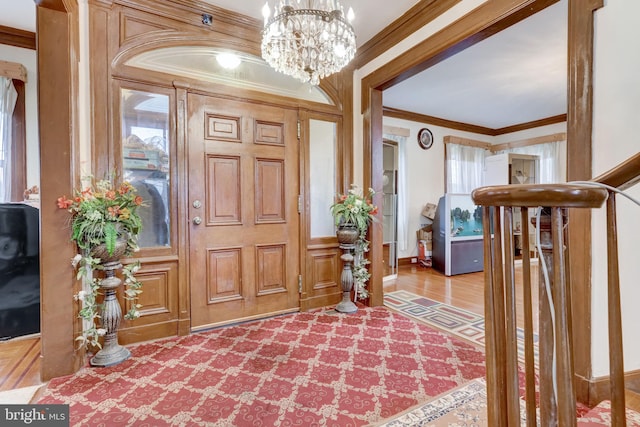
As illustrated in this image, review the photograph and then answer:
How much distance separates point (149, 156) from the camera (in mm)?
2572

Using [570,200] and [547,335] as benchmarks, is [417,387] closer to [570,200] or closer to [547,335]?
[547,335]

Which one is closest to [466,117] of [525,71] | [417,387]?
[525,71]

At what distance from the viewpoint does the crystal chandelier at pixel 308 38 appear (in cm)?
183

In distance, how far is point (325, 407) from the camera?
1715 mm

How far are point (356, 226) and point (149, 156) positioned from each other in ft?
6.76

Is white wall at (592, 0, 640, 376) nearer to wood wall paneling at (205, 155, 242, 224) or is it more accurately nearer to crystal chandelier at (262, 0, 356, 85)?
crystal chandelier at (262, 0, 356, 85)

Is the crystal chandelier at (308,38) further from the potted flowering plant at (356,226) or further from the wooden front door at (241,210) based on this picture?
the potted flowering plant at (356,226)

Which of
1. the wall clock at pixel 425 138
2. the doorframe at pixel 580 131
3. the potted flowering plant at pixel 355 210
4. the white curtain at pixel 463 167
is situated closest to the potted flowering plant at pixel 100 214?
the potted flowering plant at pixel 355 210

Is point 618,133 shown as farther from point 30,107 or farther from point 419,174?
Result: point 30,107

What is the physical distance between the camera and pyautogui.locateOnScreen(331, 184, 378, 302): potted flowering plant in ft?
10.3

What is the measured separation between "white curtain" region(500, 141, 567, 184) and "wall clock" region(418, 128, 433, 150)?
7.04 feet

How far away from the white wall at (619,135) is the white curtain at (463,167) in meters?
4.46

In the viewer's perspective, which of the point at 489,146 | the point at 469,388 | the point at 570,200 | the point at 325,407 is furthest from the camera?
the point at 489,146

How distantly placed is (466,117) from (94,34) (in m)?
5.78
